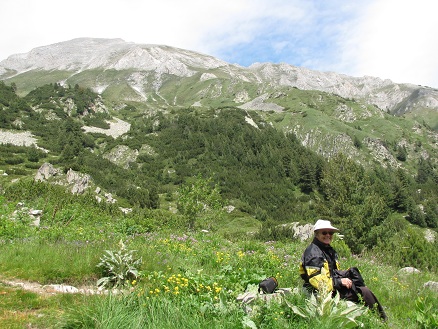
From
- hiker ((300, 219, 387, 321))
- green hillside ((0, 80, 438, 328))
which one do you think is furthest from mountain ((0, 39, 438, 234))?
hiker ((300, 219, 387, 321))

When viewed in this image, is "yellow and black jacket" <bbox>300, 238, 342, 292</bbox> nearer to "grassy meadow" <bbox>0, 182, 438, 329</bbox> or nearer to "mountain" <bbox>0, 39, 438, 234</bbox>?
"grassy meadow" <bbox>0, 182, 438, 329</bbox>

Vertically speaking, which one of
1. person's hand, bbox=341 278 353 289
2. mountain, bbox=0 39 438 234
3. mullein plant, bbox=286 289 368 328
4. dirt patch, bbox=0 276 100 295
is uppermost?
mullein plant, bbox=286 289 368 328

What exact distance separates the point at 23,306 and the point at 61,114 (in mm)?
78083

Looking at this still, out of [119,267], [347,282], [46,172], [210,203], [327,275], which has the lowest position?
[46,172]

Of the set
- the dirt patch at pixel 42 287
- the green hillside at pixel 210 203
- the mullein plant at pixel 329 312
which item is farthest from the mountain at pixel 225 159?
the dirt patch at pixel 42 287

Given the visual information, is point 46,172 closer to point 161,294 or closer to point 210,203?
point 210,203

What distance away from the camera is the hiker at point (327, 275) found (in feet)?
16.0

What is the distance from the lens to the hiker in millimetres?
4875

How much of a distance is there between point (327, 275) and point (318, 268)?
0.17 metres

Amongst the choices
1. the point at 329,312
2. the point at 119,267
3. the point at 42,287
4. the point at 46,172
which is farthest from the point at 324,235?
the point at 46,172

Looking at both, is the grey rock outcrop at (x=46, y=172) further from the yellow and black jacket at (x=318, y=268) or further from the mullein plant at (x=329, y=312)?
the mullein plant at (x=329, y=312)

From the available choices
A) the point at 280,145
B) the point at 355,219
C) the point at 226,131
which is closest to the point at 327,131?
the point at 280,145

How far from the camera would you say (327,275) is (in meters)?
4.90

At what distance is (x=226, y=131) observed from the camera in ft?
236
